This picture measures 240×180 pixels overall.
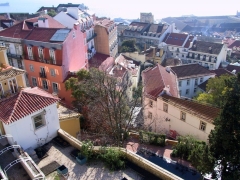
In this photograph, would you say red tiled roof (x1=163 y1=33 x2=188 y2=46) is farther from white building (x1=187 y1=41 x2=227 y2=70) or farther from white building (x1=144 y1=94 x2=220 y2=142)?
white building (x1=144 y1=94 x2=220 y2=142)

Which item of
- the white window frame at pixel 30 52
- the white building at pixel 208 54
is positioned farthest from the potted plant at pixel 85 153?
the white building at pixel 208 54

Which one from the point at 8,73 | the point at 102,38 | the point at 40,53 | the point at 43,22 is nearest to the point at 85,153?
the point at 8,73

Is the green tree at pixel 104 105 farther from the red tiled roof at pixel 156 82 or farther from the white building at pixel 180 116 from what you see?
the red tiled roof at pixel 156 82

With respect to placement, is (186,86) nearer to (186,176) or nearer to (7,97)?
(186,176)

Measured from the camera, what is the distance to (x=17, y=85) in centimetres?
1922

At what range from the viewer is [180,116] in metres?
27.2

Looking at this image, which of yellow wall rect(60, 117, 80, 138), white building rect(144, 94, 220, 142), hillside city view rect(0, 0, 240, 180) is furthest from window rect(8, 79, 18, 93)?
white building rect(144, 94, 220, 142)

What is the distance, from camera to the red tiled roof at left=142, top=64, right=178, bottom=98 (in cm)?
3058

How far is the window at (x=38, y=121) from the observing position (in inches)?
677

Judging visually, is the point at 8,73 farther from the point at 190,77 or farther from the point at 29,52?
the point at 190,77

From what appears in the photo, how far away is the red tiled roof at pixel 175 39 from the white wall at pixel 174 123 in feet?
161

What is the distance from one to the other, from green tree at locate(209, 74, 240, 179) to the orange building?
22676 millimetres

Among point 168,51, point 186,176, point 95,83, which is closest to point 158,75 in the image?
point 95,83

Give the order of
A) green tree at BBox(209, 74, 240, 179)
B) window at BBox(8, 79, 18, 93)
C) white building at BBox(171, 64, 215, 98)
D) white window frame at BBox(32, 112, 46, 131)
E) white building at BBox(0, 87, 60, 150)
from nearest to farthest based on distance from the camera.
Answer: green tree at BBox(209, 74, 240, 179)
white building at BBox(0, 87, 60, 150)
white window frame at BBox(32, 112, 46, 131)
window at BBox(8, 79, 18, 93)
white building at BBox(171, 64, 215, 98)
